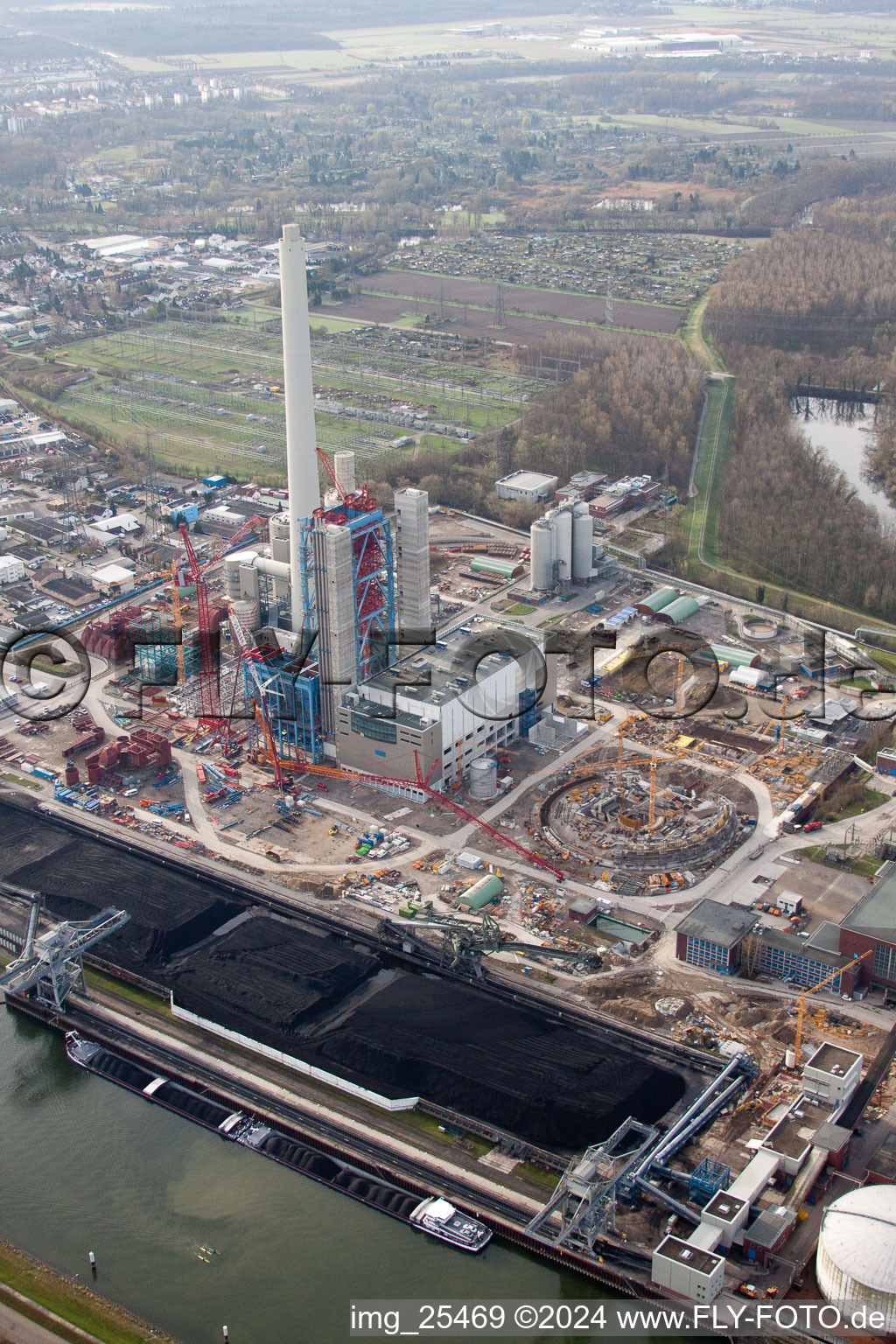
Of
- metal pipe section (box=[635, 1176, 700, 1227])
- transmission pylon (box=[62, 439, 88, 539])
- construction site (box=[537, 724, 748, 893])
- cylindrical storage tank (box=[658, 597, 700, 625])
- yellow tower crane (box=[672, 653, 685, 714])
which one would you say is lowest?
metal pipe section (box=[635, 1176, 700, 1227])

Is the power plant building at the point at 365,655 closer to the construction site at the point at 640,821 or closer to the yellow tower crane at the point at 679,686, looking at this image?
the construction site at the point at 640,821

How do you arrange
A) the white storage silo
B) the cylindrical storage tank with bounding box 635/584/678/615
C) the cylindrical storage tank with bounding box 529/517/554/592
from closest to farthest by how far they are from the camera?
1. the white storage silo
2. the cylindrical storage tank with bounding box 635/584/678/615
3. the cylindrical storage tank with bounding box 529/517/554/592

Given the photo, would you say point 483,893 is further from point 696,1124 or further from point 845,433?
point 845,433

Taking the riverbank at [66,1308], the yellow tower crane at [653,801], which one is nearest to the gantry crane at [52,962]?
the riverbank at [66,1308]

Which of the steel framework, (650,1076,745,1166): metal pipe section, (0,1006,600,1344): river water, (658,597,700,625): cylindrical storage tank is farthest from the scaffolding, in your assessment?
the steel framework

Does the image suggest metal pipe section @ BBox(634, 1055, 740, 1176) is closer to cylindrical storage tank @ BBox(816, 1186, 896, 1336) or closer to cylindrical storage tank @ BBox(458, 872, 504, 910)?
cylindrical storage tank @ BBox(816, 1186, 896, 1336)
